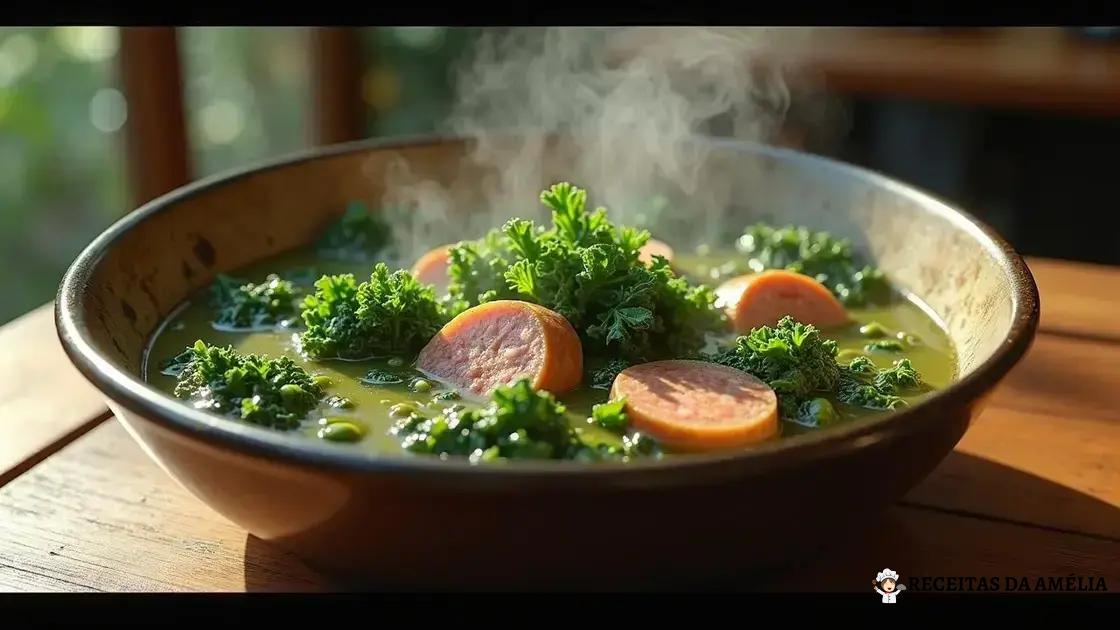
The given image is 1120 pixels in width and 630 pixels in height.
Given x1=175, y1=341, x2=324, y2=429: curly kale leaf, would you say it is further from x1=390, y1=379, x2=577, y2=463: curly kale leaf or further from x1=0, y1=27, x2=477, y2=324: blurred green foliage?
x1=0, y1=27, x2=477, y2=324: blurred green foliage

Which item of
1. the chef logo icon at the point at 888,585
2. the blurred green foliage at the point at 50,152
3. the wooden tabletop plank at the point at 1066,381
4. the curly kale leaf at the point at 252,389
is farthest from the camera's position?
the blurred green foliage at the point at 50,152

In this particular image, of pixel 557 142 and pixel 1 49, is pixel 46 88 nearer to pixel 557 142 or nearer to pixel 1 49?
pixel 1 49

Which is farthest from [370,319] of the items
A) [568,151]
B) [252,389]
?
[568,151]

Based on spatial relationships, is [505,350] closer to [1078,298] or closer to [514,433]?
[514,433]

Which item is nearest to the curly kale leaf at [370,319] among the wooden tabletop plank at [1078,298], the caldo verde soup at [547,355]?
the caldo verde soup at [547,355]

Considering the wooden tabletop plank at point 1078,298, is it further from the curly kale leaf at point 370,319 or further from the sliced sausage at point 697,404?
the curly kale leaf at point 370,319

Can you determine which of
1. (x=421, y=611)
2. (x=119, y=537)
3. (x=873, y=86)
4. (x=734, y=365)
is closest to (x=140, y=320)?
(x=119, y=537)

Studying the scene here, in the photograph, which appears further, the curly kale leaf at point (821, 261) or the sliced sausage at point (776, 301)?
the curly kale leaf at point (821, 261)
